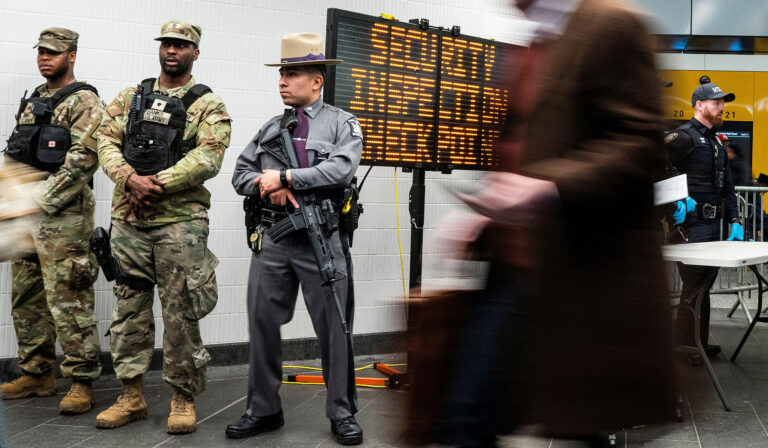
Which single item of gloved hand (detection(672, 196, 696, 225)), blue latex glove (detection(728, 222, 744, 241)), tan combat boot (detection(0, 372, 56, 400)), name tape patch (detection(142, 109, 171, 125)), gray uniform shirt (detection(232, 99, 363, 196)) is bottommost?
tan combat boot (detection(0, 372, 56, 400))

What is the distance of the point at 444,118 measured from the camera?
5809 millimetres

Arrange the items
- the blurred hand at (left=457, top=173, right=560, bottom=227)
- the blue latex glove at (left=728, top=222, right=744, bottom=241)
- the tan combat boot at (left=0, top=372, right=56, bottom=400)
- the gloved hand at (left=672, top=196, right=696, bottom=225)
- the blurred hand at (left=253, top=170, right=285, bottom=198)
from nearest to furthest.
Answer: the blurred hand at (left=457, top=173, right=560, bottom=227)
the blurred hand at (left=253, top=170, right=285, bottom=198)
the tan combat boot at (left=0, top=372, right=56, bottom=400)
the gloved hand at (left=672, top=196, right=696, bottom=225)
the blue latex glove at (left=728, top=222, right=744, bottom=241)

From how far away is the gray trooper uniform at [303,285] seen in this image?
4672 mm

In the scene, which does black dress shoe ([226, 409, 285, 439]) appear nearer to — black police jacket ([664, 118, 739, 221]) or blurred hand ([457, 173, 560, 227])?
blurred hand ([457, 173, 560, 227])

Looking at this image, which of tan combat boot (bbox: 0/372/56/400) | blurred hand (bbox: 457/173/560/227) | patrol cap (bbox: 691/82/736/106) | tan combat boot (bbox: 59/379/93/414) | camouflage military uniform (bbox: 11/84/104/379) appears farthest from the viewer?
patrol cap (bbox: 691/82/736/106)

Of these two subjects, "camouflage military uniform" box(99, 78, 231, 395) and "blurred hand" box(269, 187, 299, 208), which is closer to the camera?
"blurred hand" box(269, 187, 299, 208)

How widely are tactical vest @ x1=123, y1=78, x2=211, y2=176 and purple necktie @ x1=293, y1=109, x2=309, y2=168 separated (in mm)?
682

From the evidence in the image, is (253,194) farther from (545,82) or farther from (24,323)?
(545,82)

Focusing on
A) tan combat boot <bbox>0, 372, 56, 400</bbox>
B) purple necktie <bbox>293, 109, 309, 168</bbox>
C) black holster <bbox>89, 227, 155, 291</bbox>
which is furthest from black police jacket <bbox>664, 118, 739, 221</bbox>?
tan combat boot <bbox>0, 372, 56, 400</bbox>

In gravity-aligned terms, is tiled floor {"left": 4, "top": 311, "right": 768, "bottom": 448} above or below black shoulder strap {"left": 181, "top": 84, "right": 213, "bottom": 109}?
Answer: below

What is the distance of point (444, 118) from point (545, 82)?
3931 mm

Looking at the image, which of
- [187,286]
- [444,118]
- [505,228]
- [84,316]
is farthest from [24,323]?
[505,228]

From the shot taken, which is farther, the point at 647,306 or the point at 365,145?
the point at 365,145

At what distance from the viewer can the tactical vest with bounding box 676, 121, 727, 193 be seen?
734 centimetres
